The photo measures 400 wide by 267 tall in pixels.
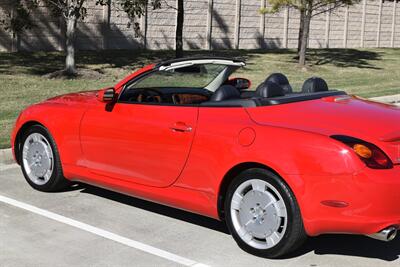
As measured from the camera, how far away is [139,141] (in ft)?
17.0

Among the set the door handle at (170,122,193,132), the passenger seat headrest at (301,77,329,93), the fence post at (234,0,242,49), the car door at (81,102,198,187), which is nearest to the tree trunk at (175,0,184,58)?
the fence post at (234,0,242,49)

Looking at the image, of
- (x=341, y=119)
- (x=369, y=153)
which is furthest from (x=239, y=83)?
(x=369, y=153)

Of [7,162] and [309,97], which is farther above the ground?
[309,97]

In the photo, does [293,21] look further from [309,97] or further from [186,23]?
[309,97]

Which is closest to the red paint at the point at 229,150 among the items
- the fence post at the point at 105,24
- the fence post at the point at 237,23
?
the fence post at the point at 105,24

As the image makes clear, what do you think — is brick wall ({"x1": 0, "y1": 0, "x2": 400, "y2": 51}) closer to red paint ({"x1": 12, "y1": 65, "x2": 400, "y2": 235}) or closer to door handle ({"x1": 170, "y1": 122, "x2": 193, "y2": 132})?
red paint ({"x1": 12, "y1": 65, "x2": 400, "y2": 235})

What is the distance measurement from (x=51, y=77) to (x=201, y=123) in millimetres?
11900

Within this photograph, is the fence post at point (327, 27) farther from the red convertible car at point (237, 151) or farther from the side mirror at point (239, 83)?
the red convertible car at point (237, 151)

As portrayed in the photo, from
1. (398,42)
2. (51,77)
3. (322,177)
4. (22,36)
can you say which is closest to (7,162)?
(322,177)

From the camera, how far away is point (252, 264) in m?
4.43

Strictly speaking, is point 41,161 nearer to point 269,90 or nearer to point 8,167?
point 8,167

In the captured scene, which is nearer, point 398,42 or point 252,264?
point 252,264

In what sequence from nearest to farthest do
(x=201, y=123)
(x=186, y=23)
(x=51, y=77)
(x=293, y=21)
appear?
(x=201, y=123), (x=51, y=77), (x=186, y=23), (x=293, y=21)

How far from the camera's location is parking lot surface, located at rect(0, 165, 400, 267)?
449cm
